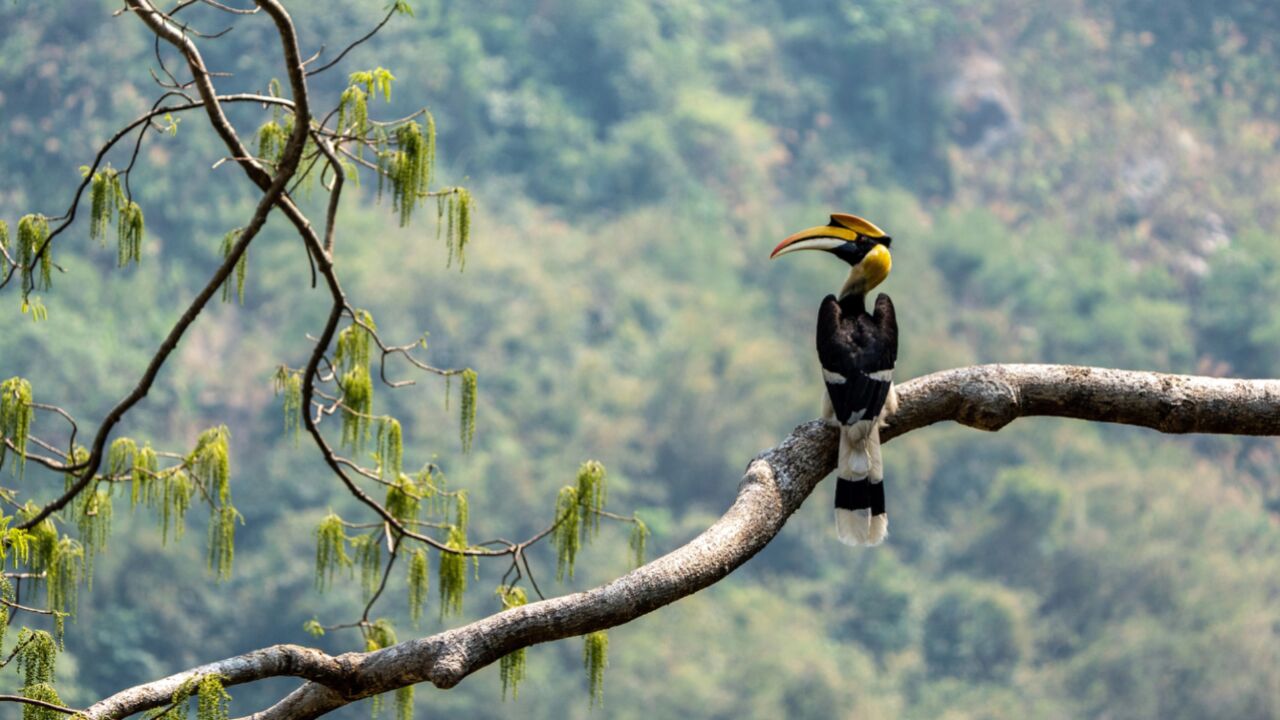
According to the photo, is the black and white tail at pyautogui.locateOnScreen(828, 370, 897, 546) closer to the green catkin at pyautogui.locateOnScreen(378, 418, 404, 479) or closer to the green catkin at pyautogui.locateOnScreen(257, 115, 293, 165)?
the green catkin at pyautogui.locateOnScreen(378, 418, 404, 479)

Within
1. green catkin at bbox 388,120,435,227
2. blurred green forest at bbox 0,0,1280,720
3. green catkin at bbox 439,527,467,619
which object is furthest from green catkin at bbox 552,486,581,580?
blurred green forest at bbox 0,0,1280,720

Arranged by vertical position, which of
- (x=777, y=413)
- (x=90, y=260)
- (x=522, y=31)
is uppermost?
(x=522, y=31)

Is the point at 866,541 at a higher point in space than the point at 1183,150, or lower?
lower

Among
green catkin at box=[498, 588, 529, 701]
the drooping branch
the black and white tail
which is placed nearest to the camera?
the drooping branch

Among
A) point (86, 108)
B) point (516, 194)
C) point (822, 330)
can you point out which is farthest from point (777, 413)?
point (822, 330)

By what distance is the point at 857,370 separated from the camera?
3.96m

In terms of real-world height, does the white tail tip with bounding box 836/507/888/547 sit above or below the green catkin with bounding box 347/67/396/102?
below

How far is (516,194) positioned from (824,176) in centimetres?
641

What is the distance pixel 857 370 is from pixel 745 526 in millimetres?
884

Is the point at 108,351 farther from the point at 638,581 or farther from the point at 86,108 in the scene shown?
the point at 638,581

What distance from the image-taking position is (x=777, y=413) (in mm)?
29594

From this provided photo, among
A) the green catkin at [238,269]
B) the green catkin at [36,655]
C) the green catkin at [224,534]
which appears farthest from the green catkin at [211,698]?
the green catkin at [224,534]

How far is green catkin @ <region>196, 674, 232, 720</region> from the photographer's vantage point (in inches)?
114

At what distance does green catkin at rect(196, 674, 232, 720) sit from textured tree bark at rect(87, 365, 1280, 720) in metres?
0.03
